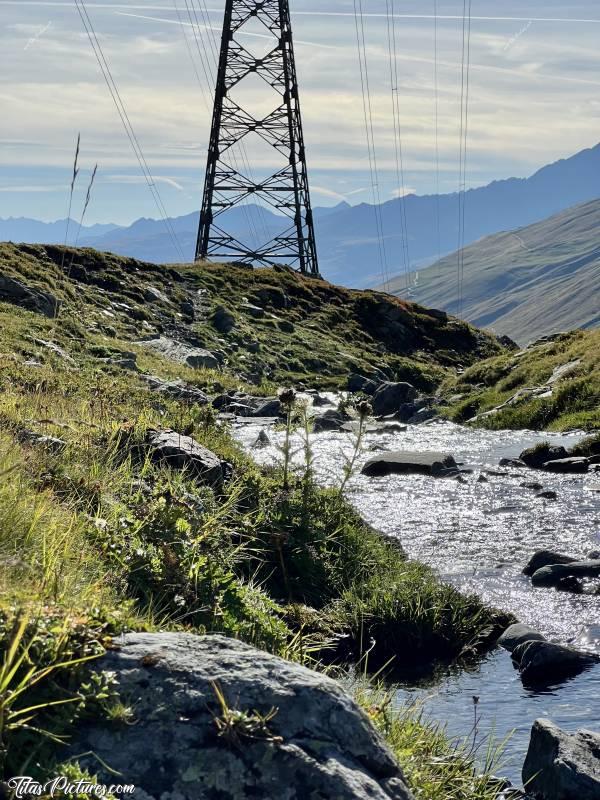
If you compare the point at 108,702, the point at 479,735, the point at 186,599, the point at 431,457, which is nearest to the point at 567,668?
the point at 479,735

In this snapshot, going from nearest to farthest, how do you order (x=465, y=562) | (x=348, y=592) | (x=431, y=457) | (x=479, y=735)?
1. (x=479, y=735)
2. (x=348, y=592)
3. (x=465, y=562)
4. (x=431, y=457)

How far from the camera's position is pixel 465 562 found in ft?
35.4

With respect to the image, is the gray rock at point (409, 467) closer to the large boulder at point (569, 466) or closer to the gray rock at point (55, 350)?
the large boulder at point (569, 466)

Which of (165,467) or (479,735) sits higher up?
(165,467)

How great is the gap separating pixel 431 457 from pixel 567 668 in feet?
32.4

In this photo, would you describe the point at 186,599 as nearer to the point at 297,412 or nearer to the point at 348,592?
the point at 348,592

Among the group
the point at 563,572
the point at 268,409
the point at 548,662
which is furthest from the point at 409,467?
the point at 548,662

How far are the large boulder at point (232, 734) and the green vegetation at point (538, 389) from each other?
19035 millimetres

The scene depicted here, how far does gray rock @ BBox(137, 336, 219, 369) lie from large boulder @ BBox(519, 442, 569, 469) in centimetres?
1637

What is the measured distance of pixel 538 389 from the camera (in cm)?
2655

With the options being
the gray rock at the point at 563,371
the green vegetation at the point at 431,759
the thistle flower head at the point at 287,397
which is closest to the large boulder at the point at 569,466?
the thistle flower head at the point at 287,397

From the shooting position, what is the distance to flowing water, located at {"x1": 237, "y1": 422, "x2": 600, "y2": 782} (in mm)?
6945

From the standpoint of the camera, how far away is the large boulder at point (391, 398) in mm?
28500

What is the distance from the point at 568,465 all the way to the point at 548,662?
32.6 feet
